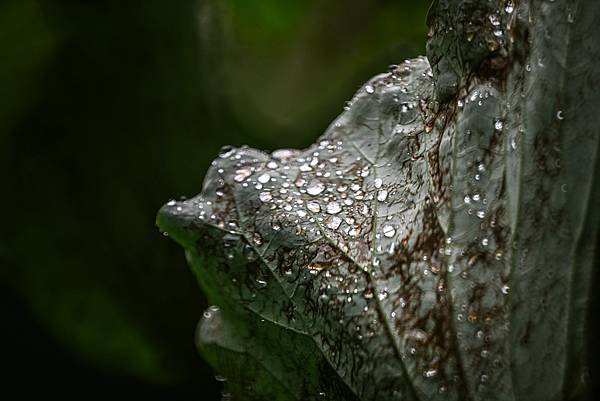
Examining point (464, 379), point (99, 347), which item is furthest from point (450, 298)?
point (99, 347)

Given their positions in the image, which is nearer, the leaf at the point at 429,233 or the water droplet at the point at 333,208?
the leaf at the point at 429,233

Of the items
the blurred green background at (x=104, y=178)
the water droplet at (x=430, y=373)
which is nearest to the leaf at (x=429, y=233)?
the water droplet at (x=430, y=373)

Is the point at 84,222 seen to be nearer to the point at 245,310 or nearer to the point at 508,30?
the point at 245,310

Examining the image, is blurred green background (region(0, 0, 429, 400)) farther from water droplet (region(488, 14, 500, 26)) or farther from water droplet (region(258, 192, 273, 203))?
water droplet (region(488, 14, 500, 26))

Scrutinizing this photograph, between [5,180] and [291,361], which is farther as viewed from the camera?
[5,180]

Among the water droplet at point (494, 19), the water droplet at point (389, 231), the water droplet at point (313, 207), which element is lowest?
the water droplet at point (389, 231)

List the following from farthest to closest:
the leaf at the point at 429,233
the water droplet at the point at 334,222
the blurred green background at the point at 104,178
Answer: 1. the blurred green background at the point at 104,178
2. the water droplet at the point at 334,222
3. the leaf at the point at 429,233

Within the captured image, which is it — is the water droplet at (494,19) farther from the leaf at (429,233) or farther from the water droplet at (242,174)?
the water droplet at (242,174)
